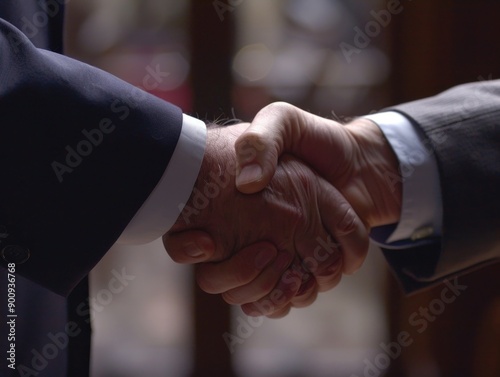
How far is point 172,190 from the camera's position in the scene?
39.1 inches

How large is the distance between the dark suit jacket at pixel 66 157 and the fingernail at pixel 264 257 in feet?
0.91

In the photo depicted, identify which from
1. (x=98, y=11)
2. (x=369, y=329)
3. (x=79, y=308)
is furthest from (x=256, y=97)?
(x=79, y=308)

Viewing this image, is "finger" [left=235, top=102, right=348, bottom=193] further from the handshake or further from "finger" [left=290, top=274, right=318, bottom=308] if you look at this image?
"finger" [left=290, top=274, right=318, bottom=308]

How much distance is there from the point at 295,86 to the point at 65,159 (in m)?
1.66

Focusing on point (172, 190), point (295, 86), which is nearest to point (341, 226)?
point (172, 190)

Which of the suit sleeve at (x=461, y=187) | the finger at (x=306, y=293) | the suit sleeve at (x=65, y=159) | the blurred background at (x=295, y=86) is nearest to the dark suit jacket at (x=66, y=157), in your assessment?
the suit sleeve at (x=65, y=159)

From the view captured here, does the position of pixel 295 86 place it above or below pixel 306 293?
below

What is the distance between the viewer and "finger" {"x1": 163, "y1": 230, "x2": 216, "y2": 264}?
1.06m

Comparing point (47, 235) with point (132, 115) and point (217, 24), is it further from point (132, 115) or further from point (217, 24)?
point (217, 24)

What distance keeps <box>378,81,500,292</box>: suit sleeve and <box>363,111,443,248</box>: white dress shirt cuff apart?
2 cm

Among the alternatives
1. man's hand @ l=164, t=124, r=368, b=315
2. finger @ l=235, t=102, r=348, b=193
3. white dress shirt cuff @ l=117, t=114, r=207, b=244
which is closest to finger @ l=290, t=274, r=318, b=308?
man's hand @ l=164, t=124, r=368, b=315

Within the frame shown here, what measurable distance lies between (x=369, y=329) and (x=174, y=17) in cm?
138

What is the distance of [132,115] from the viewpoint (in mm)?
940

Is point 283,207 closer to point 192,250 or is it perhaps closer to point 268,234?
point 268,234
